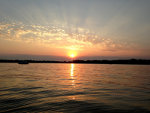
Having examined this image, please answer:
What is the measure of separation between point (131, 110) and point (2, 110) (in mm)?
10341

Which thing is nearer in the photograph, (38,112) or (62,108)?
(38,112)

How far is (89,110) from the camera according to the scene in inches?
396

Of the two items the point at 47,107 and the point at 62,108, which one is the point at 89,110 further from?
the point at 47,107

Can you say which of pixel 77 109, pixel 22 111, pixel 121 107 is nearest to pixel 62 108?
pixel 77 109

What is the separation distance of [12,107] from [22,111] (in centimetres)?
145

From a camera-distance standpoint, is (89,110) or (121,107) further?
(121,107)

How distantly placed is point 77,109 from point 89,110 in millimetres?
996

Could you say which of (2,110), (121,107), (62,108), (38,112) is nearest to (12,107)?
(2,110)

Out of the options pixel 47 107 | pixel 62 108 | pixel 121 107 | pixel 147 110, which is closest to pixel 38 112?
pixel 47 107

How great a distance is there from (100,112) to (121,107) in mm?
2382

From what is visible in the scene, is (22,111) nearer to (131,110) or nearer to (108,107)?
(108,107)

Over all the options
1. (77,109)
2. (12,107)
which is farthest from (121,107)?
(12,107)

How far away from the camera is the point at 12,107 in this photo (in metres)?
10.4

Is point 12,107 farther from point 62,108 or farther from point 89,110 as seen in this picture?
point 89,110
